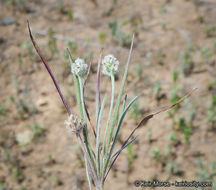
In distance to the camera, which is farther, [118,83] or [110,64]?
[118,83]

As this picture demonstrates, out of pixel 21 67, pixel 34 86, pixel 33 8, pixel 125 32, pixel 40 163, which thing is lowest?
pixel 40 163

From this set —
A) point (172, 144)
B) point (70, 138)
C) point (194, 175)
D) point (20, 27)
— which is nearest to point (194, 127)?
point (172, 144)

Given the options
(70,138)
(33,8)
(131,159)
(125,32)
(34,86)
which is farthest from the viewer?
(33,8)

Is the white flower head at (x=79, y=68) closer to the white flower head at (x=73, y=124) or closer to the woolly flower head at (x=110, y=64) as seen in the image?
the woolly flower head at (x=110, y=64)

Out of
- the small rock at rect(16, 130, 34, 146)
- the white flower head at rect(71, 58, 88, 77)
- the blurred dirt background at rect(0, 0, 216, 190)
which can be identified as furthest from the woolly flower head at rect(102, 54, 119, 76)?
the small rock at rect(16, 130, 34, 146)

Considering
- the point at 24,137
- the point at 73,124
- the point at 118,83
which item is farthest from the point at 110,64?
the point at 118,83

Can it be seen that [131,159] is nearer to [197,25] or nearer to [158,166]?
[158,166]

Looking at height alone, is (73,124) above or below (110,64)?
below

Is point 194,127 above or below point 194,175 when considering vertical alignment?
above

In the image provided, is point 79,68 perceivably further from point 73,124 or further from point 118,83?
point 118,83
